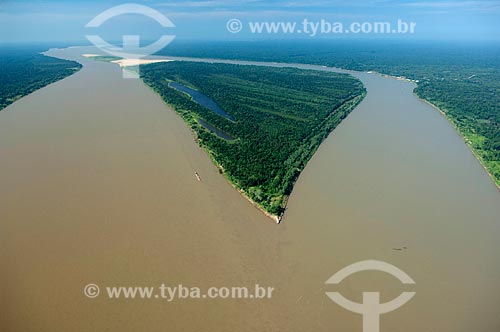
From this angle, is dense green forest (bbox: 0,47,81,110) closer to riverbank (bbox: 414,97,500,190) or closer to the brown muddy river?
the brown muddy river

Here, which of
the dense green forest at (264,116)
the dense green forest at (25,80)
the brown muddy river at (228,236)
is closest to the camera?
the brown muddy river at (228,236)

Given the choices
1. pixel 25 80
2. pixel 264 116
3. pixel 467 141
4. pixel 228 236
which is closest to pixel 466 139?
pixel 467 141

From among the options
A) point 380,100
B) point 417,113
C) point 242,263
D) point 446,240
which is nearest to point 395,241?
point 446,240

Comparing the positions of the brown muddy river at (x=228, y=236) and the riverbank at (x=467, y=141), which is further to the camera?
the riverbank at (x=467, y=141)

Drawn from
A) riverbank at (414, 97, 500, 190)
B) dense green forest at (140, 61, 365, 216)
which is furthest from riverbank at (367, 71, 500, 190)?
dense green forest at (140, 61, 365, 216)

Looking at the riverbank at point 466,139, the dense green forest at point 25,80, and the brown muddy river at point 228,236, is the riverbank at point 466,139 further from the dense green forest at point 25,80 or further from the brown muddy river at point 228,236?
the dense green forest at point 25,80

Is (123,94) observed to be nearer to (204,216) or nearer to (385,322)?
(204,216)

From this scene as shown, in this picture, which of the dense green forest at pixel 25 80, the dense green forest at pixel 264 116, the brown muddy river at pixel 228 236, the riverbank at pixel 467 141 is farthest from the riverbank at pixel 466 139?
the dense green forest at pixel 25 80

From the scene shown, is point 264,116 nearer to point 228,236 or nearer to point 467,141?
point 467,141

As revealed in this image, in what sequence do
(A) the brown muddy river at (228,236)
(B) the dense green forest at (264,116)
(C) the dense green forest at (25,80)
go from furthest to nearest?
1. (C) the dense green forest at (25,80)
2. (B) the dense green forest at (264,116)
3. (A) the brown muddy river at (228,236)
